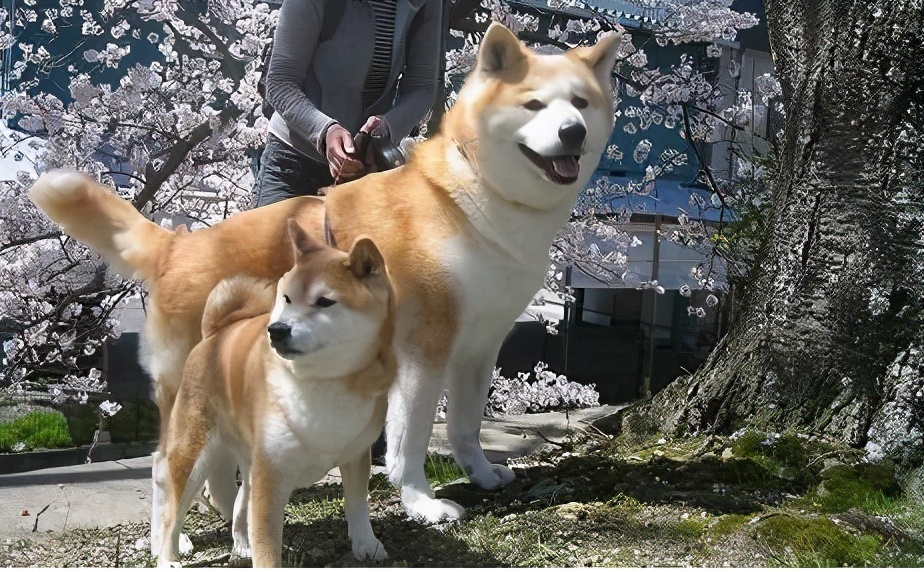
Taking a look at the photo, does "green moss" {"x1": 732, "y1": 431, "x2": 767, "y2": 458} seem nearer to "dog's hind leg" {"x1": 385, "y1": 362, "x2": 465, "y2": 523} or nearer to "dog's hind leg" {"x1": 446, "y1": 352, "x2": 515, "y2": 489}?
"dog's hind leg" {"x1": 446, "y1": 352, "x2": 515, "y2": 489}

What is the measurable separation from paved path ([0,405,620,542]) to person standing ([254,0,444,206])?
4.03 feet

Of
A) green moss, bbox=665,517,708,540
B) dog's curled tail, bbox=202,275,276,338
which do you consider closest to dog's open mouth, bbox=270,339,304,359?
dog's curled tail, bbox=202,275,276,338

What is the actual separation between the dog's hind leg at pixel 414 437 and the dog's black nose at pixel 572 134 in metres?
0.73

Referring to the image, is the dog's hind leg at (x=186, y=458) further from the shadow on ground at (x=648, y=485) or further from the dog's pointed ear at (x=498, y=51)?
the dog's pointed ear at (x=498, y=51)

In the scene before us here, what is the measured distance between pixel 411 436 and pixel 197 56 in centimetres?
269

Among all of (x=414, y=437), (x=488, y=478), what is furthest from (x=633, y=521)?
(x=414, y=437)

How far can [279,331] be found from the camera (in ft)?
6.08

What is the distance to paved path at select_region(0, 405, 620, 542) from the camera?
116 inches

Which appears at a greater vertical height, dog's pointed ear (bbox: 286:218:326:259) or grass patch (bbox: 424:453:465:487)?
dog's pointed ear (bbox: 286:218:326:259)

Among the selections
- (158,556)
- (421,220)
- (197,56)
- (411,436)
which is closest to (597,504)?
(411,436)

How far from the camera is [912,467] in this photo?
3.24m

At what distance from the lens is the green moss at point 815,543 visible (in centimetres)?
256

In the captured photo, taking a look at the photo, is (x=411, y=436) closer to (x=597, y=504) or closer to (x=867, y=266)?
(x=597, y=504)

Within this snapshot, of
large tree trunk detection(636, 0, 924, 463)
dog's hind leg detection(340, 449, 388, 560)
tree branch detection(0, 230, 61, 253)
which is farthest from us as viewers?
tree branch detection(0, 230, 61, 253)
